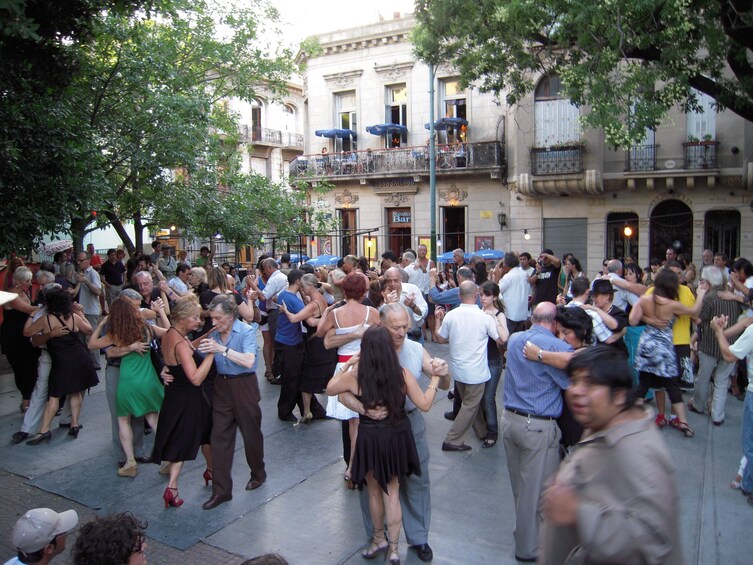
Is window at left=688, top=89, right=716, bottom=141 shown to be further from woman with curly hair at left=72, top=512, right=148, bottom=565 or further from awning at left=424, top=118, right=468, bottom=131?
woman with curly hair at left=72, top=512, right=148, bottom=565

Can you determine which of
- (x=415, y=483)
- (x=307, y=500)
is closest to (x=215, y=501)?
(x=307, y=500)

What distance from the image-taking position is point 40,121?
816cm

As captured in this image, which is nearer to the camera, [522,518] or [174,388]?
[522,518]

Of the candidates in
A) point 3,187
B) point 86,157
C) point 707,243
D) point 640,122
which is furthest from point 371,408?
point 707,243

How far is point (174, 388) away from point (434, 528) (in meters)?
2.48

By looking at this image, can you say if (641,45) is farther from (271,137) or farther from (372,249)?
(271,137)

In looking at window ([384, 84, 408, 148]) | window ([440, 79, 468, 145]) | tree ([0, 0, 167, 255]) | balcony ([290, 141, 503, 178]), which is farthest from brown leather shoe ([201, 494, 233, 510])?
window ([384, 84, 408, 148])

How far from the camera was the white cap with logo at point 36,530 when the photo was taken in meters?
2.98

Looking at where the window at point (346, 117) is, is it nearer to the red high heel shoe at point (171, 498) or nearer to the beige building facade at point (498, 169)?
the beige building facade at point (498, 169)

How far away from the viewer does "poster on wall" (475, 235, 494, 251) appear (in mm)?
23516

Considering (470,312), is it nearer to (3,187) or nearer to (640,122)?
(3,187)

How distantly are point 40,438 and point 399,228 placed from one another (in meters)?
20.3

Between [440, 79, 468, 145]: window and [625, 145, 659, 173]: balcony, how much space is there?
6.42 meters

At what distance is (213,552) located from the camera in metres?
4.64
